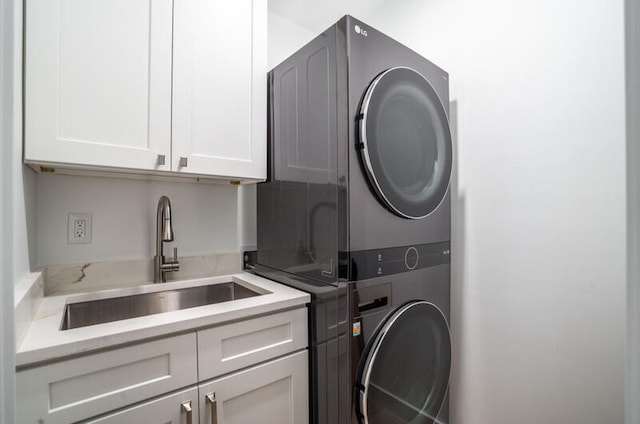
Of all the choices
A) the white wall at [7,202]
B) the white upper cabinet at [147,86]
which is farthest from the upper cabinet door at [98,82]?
the white wall at [7,202]

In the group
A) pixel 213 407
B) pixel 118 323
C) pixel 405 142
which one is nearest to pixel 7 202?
pixel 118 323

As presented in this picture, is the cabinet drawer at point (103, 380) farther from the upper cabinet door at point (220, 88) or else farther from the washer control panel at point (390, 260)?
the upper cabinet door at point (220, 88)

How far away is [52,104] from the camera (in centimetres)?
94

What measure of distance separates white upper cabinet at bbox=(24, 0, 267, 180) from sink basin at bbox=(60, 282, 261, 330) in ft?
1.82

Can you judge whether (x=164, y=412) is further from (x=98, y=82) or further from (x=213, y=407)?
(x=98, y=82)

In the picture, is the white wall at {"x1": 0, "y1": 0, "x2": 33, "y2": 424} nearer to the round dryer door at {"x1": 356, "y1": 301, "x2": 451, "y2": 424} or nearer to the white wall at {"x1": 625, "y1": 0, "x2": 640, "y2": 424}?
the white wall at {"x1": 625, "y1": 0, "x2": 640, "y2": 424}

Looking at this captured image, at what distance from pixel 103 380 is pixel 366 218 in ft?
3.04

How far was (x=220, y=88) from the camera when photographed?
1280 mm

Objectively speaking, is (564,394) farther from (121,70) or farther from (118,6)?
(118,6)

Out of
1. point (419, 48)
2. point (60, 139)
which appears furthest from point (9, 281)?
point (419, 48)

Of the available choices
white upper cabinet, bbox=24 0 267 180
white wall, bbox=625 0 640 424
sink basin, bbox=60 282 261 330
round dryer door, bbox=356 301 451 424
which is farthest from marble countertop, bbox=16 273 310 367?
white wall, bbox=625 0 640 424

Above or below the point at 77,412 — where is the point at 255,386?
below

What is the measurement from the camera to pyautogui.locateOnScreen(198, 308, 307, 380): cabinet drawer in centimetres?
A: 95

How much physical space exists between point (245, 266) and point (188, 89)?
966mm
